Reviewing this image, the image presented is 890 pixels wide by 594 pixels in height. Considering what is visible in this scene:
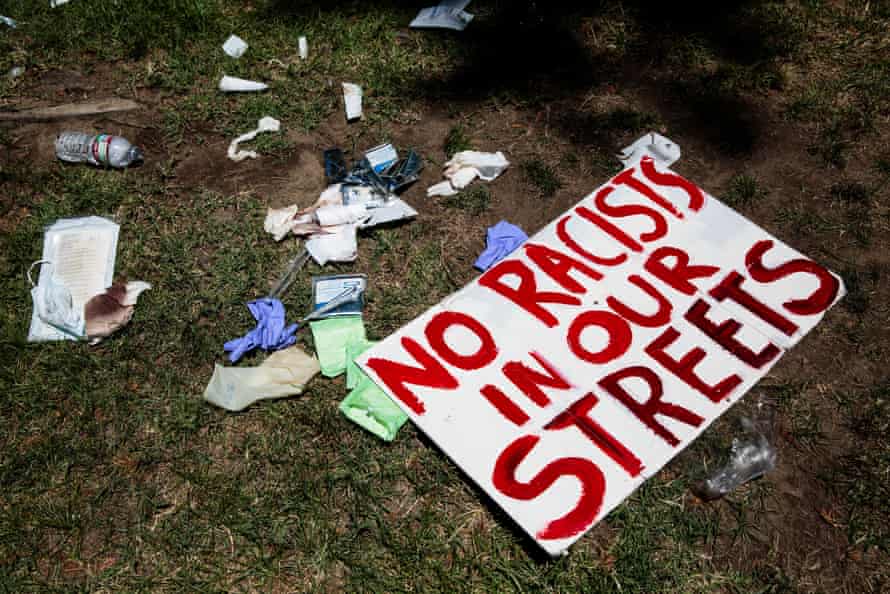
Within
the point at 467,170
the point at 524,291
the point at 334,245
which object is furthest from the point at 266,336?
the point at 467,170

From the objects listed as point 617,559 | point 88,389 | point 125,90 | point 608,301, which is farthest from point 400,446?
point 125,90

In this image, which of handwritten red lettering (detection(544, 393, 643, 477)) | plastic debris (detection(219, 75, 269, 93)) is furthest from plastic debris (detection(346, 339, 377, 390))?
plastic debris (detection(219, 75, 269, 93))

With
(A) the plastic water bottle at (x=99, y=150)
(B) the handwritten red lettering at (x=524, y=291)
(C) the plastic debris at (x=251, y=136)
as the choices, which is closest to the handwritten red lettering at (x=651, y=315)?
(B) the handwritten red lettering at (x=524, y=291)

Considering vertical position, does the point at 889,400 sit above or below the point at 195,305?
above

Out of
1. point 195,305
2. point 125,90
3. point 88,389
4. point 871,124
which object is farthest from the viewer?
point 125,90

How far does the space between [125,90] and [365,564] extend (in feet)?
8.74

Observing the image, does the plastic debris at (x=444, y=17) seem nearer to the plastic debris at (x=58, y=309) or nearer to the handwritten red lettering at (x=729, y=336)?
the handwritten red lettering at (x=729, y=336)

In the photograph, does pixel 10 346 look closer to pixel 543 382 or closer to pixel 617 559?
pixel 543 382

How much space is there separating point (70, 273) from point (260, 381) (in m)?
1.01

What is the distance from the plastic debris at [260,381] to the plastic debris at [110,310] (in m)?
0.45

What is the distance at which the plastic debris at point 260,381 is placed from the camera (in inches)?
95.7

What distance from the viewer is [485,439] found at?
2.30m

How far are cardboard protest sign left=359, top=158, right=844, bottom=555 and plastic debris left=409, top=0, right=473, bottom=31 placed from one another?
4.31ft

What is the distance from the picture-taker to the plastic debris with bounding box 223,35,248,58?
3.58 metres
